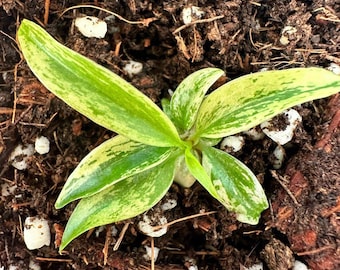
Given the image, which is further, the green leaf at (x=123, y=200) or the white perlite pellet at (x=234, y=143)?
the white perlite pellet at (x=234, y=143)

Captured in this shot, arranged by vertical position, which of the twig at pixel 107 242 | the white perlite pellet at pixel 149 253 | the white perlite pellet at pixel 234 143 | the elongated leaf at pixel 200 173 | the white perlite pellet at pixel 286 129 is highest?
the elongated leaf at pixel 200 173

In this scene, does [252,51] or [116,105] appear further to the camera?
[252,51]

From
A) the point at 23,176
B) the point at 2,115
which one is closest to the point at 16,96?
the point at 2,115

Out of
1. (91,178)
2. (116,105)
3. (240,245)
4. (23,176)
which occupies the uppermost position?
(116,105)

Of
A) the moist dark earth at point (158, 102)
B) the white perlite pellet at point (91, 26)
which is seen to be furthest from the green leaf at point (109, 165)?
the white perlite pellet at point (91, 26)

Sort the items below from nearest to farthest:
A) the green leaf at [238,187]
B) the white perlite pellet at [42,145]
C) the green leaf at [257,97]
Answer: the green leaf at [257,97]
the green leaf at [238,187]
the white perlite pellet at [42,145]

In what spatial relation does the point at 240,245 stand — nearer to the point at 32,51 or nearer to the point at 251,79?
the point at 251,79

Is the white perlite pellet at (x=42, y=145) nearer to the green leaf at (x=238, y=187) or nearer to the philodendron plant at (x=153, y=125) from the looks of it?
the philodendron plant at (x=153, y=125)

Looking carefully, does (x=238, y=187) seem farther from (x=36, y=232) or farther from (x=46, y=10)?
(x=46, y=10)

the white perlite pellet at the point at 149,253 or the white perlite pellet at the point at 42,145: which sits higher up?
the white perlite pellet at the point at 42,145
